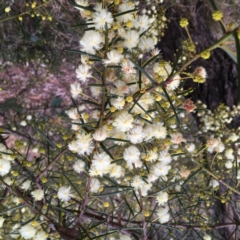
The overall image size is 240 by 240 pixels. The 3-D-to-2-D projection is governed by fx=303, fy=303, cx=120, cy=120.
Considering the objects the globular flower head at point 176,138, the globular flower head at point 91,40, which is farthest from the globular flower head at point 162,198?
the globular flower head at point 91,40

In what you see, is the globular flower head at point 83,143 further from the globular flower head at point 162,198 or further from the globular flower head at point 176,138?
the globular flower head at point 162,198

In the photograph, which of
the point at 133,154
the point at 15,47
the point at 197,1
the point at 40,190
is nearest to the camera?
the point at 133,154

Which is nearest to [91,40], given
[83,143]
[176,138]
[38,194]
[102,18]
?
[102,18]

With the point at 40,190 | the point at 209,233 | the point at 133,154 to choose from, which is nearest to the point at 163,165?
the point at 133,154

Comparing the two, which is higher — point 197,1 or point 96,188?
point 197,1

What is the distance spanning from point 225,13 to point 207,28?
0.18 m

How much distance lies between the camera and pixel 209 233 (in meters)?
1.43

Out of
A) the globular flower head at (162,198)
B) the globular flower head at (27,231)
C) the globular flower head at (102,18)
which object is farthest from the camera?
the globular flower head at (162,198)

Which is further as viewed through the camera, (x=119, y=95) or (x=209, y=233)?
(x=209, y=233)

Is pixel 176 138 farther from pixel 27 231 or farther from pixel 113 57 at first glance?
pixel 27 231

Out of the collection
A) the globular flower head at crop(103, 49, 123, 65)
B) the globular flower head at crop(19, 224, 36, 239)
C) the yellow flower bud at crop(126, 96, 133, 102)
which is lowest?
the globular flower head at crop(19, 224, 36, 239)

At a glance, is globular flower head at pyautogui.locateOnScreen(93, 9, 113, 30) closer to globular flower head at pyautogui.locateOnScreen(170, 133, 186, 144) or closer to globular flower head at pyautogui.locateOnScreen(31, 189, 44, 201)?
globular flower head at pyautogui.locateOnScreen(170, 133, 186, 144)

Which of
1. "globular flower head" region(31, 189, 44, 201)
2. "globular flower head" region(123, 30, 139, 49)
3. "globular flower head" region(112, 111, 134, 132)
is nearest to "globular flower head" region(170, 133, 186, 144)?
"globular flower head" region(112, 111, 134, 132)

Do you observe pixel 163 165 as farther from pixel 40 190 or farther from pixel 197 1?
pixel 197 1
